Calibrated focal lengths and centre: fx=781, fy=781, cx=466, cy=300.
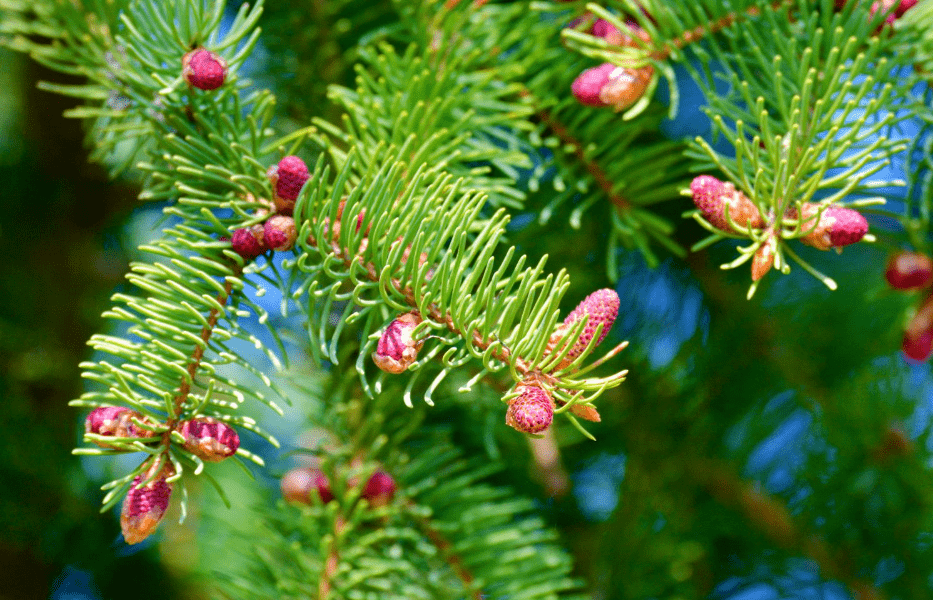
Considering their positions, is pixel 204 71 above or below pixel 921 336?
above

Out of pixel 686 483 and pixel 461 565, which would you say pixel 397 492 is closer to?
pixel 461 565

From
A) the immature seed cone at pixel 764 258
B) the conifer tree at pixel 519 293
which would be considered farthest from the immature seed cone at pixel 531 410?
the immature seed cone at pixel 764 258

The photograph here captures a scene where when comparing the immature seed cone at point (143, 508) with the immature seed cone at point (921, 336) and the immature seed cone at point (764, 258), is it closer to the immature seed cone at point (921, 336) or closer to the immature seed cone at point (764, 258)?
the immature seed cone at point (764, 258)

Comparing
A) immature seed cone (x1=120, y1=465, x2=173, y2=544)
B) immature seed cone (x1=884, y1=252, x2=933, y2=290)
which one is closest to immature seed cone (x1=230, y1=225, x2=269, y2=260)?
immature seed cone (x1=120, y1=465, x2=173, y2=544)

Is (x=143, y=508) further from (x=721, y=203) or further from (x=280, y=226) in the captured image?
(x=721, y=203)

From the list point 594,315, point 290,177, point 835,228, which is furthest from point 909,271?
point 290,177

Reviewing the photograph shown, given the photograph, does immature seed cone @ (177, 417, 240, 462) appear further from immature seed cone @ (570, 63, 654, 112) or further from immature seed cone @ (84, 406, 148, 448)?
immature seed cone @ (570, 63, 654, 112)

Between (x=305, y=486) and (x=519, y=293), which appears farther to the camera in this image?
(x=305, y=486)

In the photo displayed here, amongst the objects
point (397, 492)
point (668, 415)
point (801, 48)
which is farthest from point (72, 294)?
point (801, 48)
